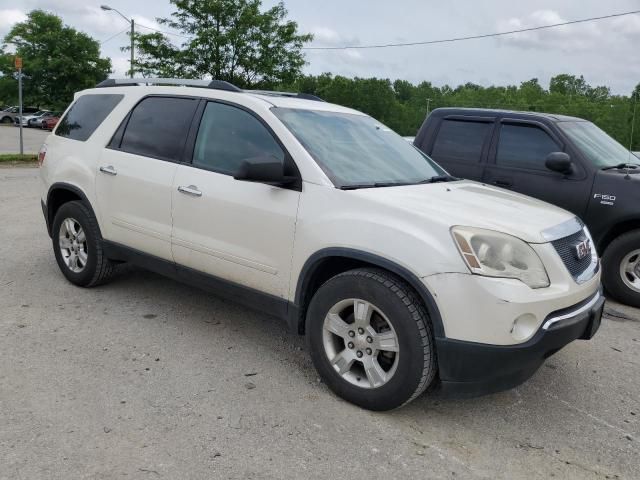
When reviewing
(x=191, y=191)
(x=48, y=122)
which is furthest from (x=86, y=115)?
(x=48, y=122)

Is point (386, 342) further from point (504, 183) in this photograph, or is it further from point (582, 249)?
point (504, 183)

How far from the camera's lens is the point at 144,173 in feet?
14.3

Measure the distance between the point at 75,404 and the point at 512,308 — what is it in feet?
7.80

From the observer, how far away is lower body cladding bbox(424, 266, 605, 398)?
9.35ft

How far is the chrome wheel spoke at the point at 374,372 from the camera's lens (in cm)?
318

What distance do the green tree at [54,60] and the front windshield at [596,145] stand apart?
164 ft

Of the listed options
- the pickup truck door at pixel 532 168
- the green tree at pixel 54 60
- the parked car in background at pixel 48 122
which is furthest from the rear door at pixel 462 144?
the green tree at pixel 54 60

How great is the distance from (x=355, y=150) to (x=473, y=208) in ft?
3.29

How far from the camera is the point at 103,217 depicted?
15.7 ft

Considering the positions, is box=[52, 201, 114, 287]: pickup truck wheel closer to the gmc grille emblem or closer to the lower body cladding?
the lower body cladding

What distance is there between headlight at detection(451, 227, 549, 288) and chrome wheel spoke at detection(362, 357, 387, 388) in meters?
0.77

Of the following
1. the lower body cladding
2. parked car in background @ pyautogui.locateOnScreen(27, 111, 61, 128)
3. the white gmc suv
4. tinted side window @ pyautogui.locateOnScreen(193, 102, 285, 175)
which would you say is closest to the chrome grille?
the white gmc suv

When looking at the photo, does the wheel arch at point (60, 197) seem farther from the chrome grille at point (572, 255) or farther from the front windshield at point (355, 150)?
the chrome grille at point (572, 255)

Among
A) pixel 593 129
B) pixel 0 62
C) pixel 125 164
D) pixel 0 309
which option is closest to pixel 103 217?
pixel 125 164
